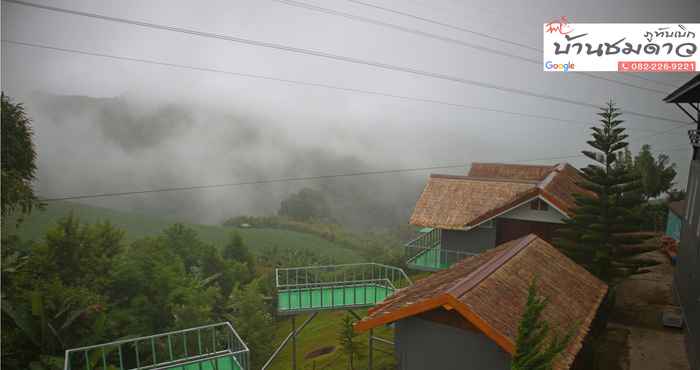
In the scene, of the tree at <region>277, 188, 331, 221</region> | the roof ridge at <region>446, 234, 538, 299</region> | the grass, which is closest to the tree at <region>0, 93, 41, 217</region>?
the grass

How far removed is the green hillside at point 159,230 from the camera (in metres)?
14.6

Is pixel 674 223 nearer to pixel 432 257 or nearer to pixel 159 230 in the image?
pixel 432 257

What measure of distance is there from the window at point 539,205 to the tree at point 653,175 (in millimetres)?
11305

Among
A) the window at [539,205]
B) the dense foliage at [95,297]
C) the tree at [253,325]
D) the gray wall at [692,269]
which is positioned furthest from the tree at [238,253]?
the gray wall at [692,269]

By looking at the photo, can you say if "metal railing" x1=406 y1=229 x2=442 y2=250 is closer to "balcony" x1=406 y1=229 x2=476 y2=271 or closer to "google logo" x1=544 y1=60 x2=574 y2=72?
"balcony" x1=406 y1=229 x2=476 y2=271

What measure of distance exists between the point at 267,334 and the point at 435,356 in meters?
6.91

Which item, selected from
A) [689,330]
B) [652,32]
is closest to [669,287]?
[689,330]

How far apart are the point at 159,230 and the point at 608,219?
52.3ft

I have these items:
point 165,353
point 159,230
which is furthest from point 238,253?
point 165,353

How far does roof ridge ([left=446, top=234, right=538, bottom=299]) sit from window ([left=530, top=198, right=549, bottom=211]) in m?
3.88

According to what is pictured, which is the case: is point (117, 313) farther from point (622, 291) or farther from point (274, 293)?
point (622, 291)

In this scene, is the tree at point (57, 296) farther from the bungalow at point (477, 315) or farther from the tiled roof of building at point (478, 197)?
the tiled roof of building at point (478, 197)

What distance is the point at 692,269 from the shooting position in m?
7.00

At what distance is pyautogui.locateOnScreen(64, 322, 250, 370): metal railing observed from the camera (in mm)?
5543
